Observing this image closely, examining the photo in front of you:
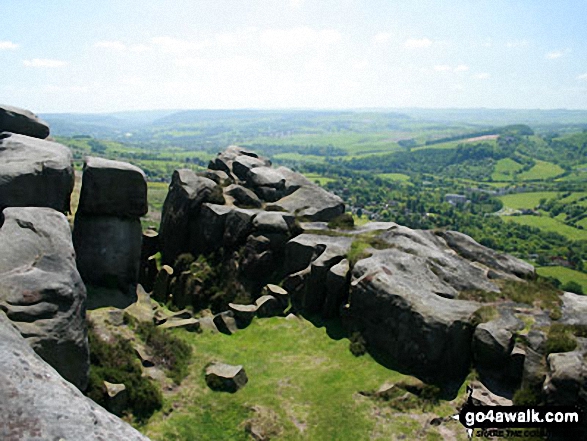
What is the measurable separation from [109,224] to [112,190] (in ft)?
7.76

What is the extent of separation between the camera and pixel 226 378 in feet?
79.9

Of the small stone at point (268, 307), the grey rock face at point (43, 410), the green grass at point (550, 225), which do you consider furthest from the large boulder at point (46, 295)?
the green grass at point (550, 225)

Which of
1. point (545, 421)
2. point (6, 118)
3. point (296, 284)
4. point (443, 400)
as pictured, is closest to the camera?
point (545, 421)

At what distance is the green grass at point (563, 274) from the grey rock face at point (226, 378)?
110969 millimetres

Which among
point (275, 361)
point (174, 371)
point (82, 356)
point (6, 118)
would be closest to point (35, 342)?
point (82, 356)

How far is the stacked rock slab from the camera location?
33.8 meters

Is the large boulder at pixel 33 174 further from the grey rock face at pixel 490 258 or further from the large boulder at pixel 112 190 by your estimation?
the grey rock face at pixel 490 258

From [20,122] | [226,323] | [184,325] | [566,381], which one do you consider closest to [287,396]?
[226,323]

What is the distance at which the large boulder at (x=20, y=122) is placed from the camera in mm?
40312

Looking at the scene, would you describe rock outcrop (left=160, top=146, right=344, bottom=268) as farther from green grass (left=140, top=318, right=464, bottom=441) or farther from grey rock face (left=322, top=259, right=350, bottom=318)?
green grass (left=140, top=318, right=464, bottom=441)

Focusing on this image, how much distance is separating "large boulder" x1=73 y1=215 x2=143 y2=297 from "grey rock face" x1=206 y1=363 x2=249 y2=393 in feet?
38.6

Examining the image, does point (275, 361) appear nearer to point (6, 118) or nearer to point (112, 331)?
point (112, 331)

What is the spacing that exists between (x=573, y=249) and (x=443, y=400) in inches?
5888

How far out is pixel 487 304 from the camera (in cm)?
2831
